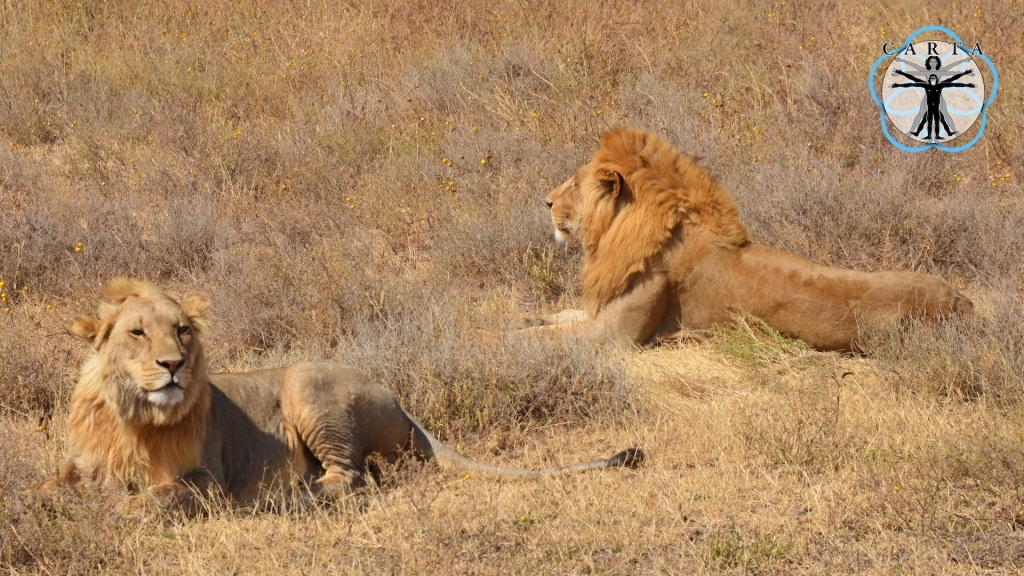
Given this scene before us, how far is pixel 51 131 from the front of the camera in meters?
10.3

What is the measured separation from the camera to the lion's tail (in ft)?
15.9

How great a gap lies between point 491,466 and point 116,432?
1.60m

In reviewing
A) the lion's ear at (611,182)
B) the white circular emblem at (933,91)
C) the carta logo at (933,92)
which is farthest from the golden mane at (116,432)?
the white circular emblem at (933,91)

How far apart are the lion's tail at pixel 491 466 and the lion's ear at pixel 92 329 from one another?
4.94 ft

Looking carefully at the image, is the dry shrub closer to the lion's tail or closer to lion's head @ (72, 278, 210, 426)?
the lion's tail

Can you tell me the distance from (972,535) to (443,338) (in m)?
2.84

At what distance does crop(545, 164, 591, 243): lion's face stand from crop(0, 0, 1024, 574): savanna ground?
1.94 ft

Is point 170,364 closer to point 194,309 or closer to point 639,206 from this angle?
point 194,309

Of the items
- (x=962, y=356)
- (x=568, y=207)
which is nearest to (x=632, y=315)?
(x=568, y=207)

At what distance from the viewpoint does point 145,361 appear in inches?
162

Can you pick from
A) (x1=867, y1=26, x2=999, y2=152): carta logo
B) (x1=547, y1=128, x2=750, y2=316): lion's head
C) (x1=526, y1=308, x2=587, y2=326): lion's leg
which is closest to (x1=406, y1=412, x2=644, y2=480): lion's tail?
(x1=547, y1=128, x2=750, y2=316): lion's head

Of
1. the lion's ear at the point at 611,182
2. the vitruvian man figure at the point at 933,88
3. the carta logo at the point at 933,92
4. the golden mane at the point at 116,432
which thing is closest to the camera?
the golden mane at the point at 116,432

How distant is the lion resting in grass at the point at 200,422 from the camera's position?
4.16 meters

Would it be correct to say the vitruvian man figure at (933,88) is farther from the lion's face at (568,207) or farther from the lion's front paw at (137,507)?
the lion's front paw at (137,507)
